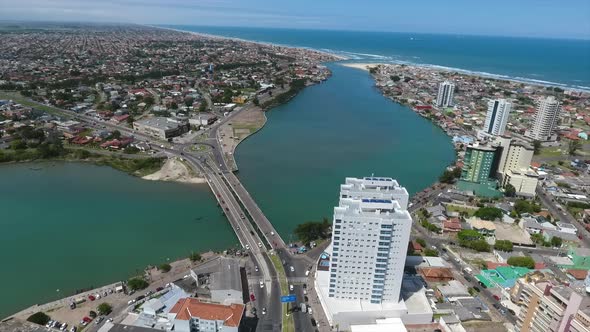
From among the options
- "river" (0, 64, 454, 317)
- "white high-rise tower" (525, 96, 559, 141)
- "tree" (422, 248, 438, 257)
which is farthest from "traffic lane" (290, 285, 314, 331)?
"white high-rise tower" (525, 96, 559, 141)

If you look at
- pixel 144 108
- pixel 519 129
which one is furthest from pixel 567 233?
pixel 144 108

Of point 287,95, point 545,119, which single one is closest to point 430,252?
point 545,119

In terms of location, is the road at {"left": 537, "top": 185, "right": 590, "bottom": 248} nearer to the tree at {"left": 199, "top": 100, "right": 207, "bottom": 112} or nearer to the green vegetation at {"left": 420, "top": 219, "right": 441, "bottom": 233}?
the green vegetation at {"left": 420, "top": 219, "right": 441, "bottom": 233}

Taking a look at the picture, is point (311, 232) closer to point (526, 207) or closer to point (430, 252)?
point (430, 252)

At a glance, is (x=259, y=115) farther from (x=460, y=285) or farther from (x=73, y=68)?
(x=73, y=68)

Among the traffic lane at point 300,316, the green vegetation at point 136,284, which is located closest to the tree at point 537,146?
the traffic lane at point 300,316
